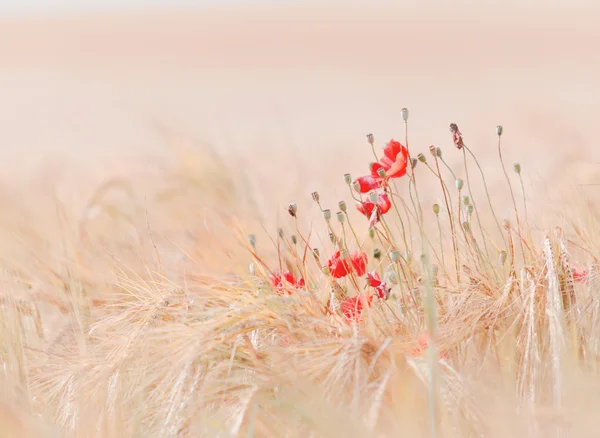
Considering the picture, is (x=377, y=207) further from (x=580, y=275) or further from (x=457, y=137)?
(x=580, y=275)

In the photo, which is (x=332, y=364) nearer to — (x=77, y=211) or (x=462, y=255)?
(x=462, y=255)

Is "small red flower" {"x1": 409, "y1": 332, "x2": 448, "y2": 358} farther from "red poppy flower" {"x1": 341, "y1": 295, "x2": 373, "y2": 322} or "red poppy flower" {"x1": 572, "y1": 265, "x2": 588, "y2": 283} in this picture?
"red poppy flower" {"x1": 572, "y1": 265, "x2": 588, "y2": 283}

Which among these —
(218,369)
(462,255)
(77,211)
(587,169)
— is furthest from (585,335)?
(77,211)

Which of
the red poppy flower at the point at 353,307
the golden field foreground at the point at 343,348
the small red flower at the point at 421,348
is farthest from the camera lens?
the red poppy flower at the point at 353,307

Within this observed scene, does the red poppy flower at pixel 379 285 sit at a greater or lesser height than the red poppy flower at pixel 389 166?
lesser

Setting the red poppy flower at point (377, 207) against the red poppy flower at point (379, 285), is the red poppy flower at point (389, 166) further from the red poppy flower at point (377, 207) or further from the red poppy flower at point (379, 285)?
the red poppy flower at point (379, 285)

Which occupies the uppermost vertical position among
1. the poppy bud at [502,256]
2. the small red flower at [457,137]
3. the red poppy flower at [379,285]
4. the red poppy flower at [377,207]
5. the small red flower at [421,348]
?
the small red flower at [457,137]

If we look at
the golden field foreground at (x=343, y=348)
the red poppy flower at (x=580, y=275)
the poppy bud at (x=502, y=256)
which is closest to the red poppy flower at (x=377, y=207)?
the golden field foreground at (x=343, y=348)
